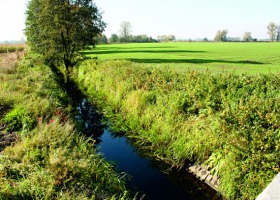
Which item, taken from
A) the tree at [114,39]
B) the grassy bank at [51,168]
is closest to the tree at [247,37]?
the tree at [114,39]

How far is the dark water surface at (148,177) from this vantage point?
672 centimetres

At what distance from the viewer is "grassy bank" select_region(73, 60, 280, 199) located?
18.7ft

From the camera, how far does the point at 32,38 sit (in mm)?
24203

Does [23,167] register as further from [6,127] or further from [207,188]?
[207,188]

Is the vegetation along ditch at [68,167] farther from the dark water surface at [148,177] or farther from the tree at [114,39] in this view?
the tree at [114,39]

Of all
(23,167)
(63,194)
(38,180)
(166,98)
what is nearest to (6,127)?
(23,167)

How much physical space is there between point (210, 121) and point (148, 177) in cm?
249

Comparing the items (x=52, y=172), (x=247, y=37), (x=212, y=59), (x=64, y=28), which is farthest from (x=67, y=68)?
(x=247, y=37)

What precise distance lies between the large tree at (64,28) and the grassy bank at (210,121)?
39.0 ft

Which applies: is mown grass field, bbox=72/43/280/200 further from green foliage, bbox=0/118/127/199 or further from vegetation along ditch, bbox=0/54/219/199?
green foliage, bbox=0/118/127/199

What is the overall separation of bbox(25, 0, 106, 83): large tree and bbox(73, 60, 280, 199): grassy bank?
11.9 meters

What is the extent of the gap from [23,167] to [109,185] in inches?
78.0

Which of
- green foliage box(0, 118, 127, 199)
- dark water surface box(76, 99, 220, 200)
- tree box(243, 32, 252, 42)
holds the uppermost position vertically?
tree box(243, 32, 252, 42)

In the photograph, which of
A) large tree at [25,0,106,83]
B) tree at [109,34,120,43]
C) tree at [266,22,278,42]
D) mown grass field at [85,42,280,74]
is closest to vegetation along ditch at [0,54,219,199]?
mown grass field at [85,42,280,74]
